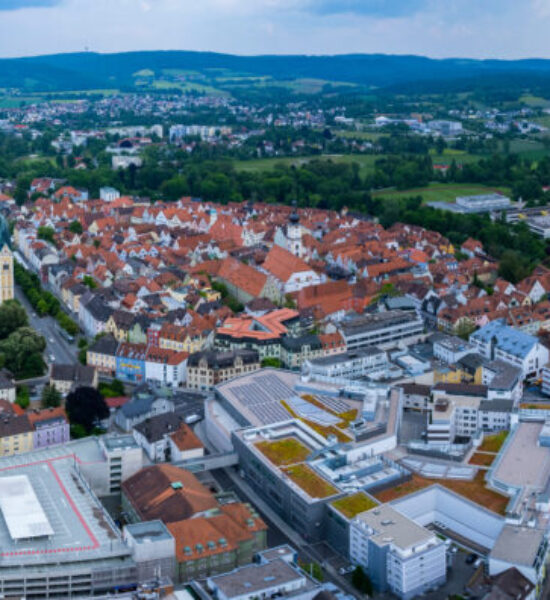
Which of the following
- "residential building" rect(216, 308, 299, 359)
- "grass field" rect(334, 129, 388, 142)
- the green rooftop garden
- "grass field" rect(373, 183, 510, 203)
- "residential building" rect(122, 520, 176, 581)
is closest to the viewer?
"residential building" rect(122, 520, 176, 581)

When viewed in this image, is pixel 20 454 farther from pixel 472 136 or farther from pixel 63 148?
pixel 472 136

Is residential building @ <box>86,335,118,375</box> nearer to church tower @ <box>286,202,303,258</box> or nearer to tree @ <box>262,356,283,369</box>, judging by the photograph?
tree @ <box>262,356,283,369</box>

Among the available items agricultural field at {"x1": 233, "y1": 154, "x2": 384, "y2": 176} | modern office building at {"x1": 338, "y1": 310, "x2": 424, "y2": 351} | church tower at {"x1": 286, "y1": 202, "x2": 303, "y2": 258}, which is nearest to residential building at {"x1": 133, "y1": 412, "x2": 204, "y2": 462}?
modern office building at {"x1": 338, "y1": 310, "x2": 424, "y2": 351}

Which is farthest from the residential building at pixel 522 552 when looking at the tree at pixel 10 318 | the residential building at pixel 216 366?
the tree at pixel 10 318

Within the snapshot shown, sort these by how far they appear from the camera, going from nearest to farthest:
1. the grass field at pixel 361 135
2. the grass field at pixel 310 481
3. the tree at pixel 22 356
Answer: the grass field at pixel 310 481 < the tree at pixel 22 356 < the grass field at pixel 361 135

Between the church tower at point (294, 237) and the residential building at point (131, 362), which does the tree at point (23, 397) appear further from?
the church tower at point (294, 237)
